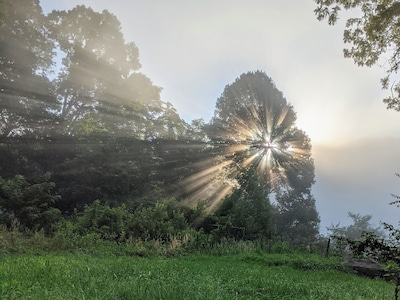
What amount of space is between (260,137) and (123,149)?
629 inches

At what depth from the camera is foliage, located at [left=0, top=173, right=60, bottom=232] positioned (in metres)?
15.1

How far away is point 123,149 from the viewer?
2559 centimetres

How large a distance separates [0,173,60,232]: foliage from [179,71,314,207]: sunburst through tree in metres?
17.0

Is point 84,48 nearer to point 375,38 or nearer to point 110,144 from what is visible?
point 110,144

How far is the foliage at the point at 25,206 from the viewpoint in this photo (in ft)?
49.6

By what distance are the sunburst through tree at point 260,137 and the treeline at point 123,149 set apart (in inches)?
4.8

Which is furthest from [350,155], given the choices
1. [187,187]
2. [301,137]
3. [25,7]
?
[25,7]

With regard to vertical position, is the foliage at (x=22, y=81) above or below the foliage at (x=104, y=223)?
above

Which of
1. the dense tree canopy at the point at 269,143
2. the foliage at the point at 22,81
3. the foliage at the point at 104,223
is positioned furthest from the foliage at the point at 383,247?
the dense tree canopy at the point at 269,143

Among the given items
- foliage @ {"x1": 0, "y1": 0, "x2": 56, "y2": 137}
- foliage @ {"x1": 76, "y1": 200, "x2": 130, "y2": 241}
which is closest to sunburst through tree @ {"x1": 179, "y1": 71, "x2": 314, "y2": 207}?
foliage @ {"x1": 0, "y1": 0, "x2": 56, "y2": 137}

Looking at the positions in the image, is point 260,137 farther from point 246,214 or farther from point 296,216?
point 246,214

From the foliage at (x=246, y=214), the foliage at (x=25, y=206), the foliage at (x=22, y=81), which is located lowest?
the foliage at (x=25, y=206)

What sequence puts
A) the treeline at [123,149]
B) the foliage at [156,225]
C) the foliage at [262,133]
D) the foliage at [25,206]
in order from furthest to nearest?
the foliage at [262,133] → the treeline at [123,149] → the foliage at [25,206] → the foliage at [156,225]

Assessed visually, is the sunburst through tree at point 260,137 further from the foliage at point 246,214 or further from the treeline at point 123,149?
the foliage at point 246,214
